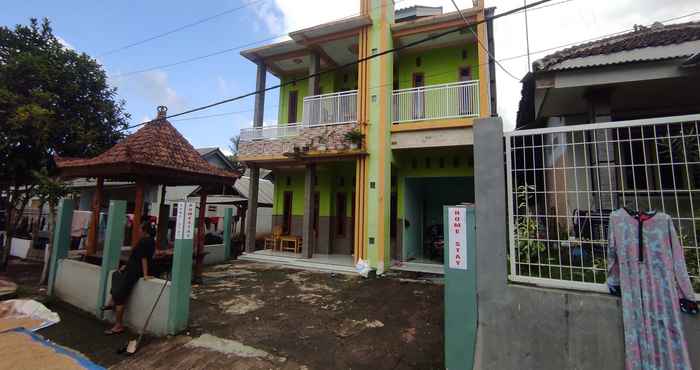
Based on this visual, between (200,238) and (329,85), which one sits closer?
(200,238)

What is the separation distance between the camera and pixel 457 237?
3191 millimetres

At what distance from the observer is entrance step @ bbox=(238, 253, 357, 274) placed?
28.6 ft

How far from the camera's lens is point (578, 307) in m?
2.69

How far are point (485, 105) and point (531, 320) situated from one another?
6.77 meters

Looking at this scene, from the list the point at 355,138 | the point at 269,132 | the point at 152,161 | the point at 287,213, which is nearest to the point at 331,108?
the point at 355,138

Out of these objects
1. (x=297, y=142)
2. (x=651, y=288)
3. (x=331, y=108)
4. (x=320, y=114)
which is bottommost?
(x=651, y=288)

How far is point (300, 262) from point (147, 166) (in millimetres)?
5183

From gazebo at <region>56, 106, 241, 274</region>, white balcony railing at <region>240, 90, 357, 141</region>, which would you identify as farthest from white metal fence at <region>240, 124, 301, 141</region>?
gazebo at <region>56, 106, 241, 274</region>

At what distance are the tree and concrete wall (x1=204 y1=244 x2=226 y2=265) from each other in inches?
185

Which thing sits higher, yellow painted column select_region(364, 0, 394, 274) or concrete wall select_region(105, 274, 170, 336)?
yellow painted column select_region(364, 0, 394, 274)

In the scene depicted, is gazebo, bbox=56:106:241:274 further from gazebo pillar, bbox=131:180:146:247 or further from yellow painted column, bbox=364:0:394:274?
yellow painted column, bbox=364:0:394:274

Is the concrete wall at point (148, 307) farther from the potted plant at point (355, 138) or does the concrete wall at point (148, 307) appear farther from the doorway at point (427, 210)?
the doorway at point (427, 210)

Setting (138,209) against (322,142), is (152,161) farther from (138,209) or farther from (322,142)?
(322,142)

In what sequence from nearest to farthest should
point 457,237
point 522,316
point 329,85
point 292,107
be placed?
point 522,316 → point 457,237 → point 329,85 → point 292,107
